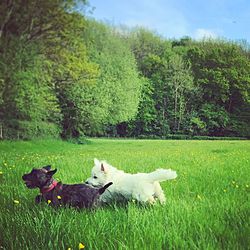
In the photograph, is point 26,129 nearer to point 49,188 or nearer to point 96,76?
point 96,76

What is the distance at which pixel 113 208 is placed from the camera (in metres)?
1.92

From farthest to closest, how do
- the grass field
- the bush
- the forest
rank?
the bush, the forest, the grass field

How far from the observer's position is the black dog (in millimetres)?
1858

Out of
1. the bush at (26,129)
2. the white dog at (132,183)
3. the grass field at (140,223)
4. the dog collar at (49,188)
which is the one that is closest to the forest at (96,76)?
the bush at (26,129)

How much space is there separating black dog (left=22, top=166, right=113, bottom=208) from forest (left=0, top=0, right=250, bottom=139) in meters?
3.91

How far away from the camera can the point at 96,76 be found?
8.11 meters

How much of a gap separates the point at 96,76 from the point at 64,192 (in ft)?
20.8

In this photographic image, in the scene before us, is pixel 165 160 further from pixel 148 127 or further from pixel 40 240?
pixel 148 127

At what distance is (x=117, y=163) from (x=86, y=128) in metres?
3.82

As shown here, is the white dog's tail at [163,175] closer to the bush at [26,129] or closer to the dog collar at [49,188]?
the dog collar at [49,188]

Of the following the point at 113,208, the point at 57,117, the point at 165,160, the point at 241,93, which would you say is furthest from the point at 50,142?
the point at 113,208

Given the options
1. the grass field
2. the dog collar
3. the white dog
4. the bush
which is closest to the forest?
the bush

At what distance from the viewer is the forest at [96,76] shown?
607 centimetres

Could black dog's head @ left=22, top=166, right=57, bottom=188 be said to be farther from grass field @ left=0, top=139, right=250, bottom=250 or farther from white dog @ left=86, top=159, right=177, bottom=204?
white dog @ left=86, top=159, right=177, bottom=204
